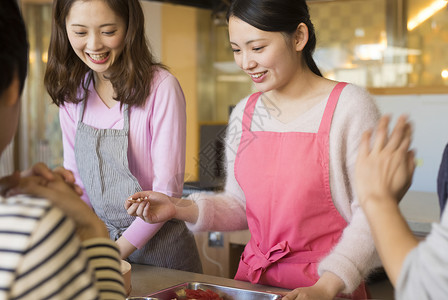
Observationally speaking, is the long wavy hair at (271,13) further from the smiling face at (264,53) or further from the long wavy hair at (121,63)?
the long wavy hair at (121,63)

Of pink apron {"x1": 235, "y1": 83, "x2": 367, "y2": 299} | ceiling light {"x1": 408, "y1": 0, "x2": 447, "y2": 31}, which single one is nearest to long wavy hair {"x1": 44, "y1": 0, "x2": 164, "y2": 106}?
pink apron {"x1": 235, "y1": 83, "x2": 367, "y2": 299}

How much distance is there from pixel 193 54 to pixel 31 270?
5421 millimetres

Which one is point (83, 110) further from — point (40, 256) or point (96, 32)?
point (40, 256)

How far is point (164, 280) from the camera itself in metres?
1.54

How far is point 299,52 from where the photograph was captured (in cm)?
158

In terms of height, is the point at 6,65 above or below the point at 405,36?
below

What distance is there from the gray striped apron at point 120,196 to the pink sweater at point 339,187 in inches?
6.5

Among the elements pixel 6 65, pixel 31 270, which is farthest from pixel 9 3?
pixel 31 270

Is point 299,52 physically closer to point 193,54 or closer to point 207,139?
point 207,139

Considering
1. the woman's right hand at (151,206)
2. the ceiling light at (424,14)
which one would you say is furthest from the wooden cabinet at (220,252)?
the ceiling light at (424,14)

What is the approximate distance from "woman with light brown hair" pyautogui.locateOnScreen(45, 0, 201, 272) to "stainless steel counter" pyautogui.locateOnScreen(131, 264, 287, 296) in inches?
4.0

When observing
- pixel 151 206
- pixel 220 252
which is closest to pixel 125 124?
pixel 151 206

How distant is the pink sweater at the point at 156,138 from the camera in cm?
168

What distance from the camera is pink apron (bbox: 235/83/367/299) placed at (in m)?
1.49
